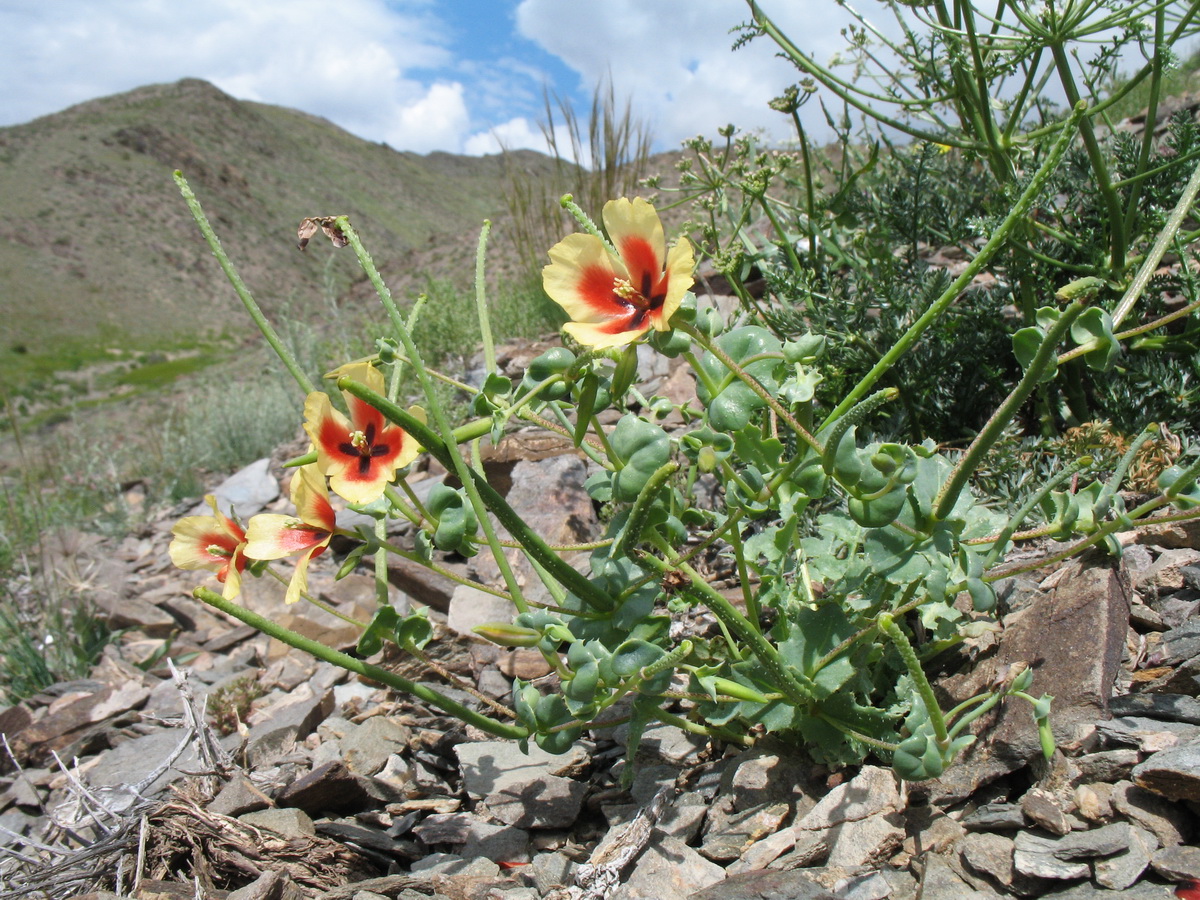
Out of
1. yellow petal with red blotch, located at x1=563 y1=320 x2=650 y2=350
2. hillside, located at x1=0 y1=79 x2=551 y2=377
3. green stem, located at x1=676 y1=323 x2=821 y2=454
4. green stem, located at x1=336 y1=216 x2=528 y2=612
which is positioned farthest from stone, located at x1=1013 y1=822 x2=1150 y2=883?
hillside, located at x1=0 y1=79 x2=551 y2=377

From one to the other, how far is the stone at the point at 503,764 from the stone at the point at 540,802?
0.02m

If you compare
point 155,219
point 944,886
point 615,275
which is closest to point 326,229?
point 615,275

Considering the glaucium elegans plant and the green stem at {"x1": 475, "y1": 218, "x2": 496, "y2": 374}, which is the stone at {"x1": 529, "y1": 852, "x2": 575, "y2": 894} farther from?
the green stem at {"x1": 475, "y1": 218, "x2": 496, "y2": 374}

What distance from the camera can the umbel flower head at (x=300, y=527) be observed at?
118cm

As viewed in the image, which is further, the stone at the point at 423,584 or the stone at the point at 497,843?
the stone at the point at 423,584

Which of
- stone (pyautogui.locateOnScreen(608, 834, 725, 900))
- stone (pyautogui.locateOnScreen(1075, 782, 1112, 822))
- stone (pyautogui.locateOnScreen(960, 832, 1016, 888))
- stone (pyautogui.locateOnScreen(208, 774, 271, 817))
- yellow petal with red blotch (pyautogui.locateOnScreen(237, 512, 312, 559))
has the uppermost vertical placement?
yellow petal with red blotch (pyautogui.locateOnScreen(237, 512, 312, 559))

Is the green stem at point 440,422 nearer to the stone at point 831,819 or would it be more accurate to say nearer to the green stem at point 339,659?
the green stem at point 339,659

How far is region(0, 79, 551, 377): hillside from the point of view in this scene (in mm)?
27875

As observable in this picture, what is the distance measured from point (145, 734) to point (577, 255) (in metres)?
2.32

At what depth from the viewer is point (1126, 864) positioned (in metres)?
1.03

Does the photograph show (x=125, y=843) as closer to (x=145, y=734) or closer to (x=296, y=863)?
(x=296, y=863)

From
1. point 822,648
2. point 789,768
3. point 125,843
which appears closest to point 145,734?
point 125,843

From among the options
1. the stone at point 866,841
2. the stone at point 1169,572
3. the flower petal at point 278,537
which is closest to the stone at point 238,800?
the flower petal at point 278,537

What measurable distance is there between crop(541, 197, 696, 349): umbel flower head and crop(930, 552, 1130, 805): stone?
0.93 m
